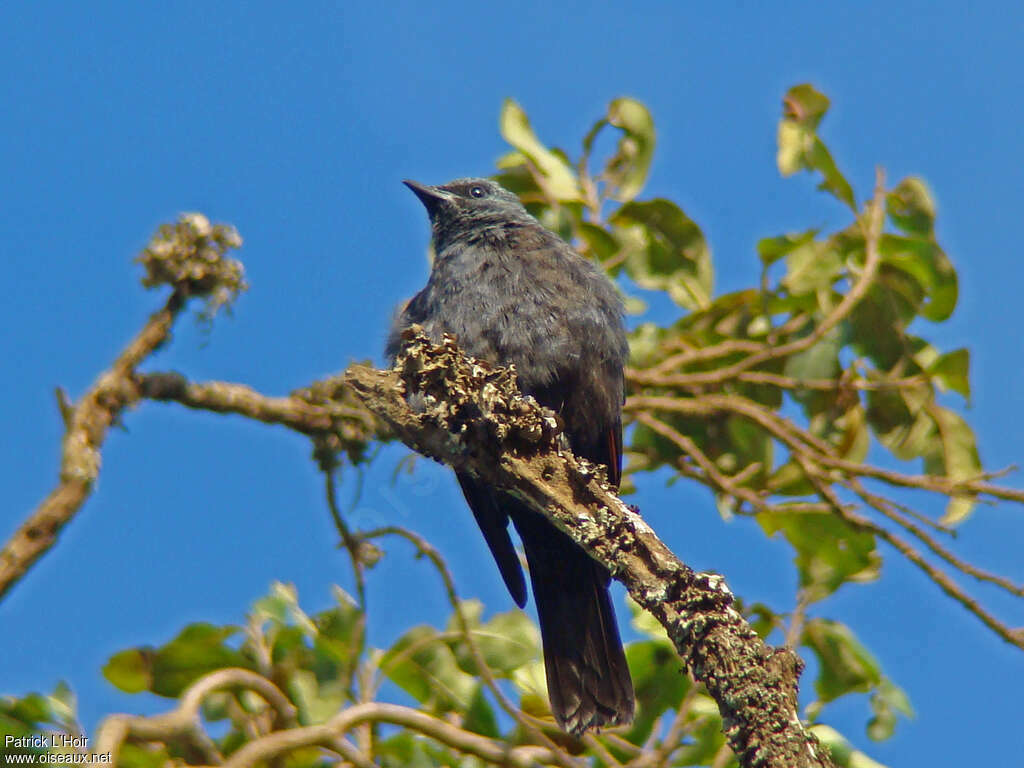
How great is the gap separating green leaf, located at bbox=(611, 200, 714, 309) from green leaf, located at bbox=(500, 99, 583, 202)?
10.6 inches

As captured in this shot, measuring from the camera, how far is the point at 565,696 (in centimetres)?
423

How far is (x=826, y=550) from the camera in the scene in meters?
4.89

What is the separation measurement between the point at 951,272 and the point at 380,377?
3.09 meters

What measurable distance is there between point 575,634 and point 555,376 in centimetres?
99

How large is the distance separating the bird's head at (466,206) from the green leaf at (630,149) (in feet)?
1.76

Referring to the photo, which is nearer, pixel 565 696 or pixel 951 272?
pixel 565 696

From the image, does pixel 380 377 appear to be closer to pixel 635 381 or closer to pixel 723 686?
pixel 723 686

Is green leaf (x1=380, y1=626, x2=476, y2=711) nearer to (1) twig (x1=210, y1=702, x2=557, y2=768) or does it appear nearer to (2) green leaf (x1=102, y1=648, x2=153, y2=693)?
(1) twig (x1=210, y1=702, x2=557, y2=768)

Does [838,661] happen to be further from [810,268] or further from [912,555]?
[810,268]

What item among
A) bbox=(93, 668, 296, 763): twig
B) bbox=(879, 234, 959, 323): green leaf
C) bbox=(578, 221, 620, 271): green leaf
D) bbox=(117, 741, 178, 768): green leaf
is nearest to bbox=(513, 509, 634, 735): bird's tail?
bbox=(93, 668, 296, 763): twig

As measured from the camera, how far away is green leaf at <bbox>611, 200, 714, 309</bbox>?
575 centimetres

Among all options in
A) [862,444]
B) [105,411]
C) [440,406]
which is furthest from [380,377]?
[862,444]

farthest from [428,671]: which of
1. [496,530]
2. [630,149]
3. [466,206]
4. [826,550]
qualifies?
[630,149]

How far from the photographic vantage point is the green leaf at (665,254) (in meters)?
5.75
